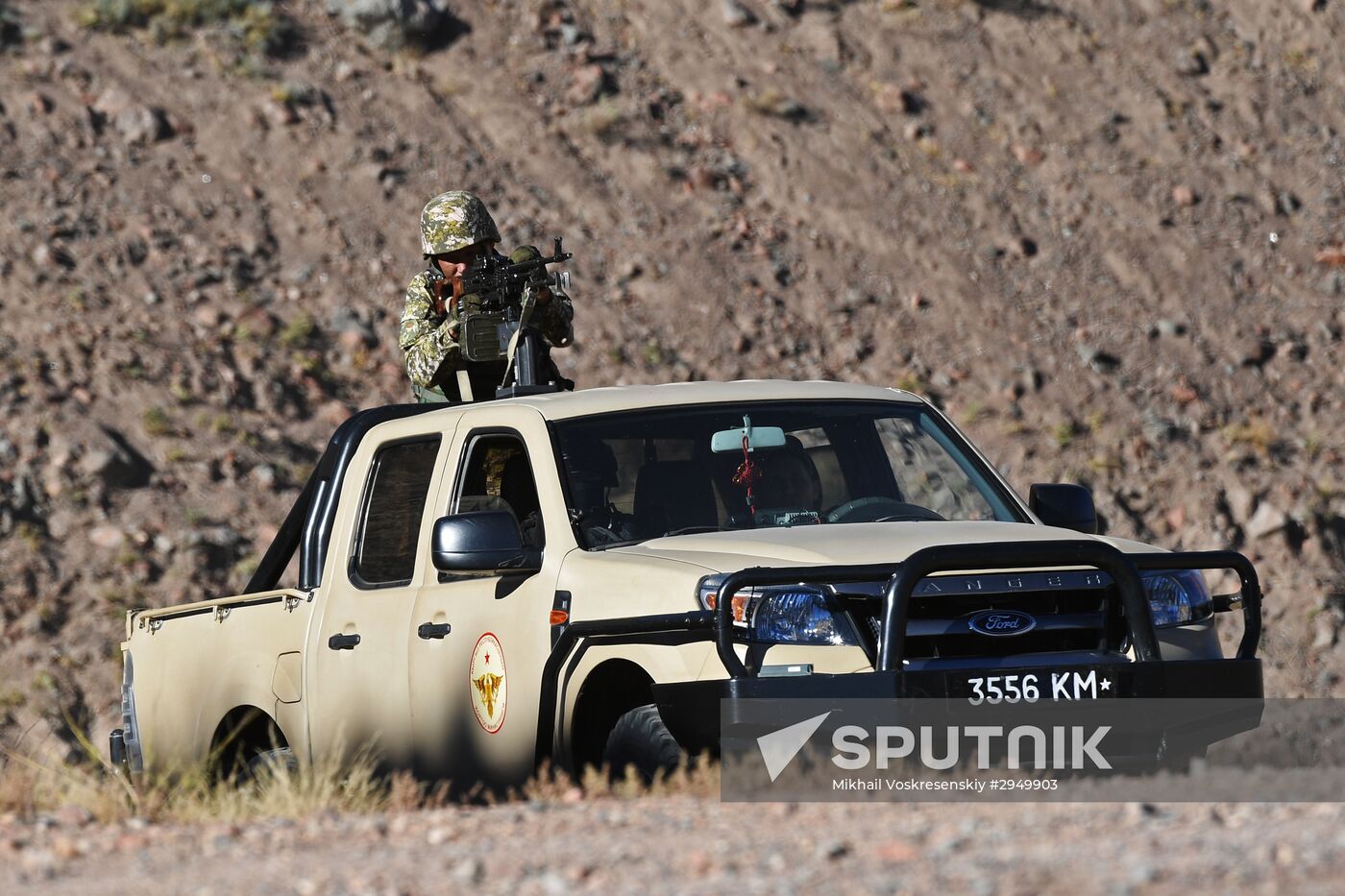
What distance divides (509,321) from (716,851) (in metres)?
4.45

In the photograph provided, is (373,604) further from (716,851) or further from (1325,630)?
(1325,630)

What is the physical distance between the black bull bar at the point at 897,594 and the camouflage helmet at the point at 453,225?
11.8 feet

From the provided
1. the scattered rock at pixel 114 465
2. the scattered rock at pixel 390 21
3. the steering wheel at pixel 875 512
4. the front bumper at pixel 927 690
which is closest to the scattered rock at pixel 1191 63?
the scattered rock at pixel 390 21

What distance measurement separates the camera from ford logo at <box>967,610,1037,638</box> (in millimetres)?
5379

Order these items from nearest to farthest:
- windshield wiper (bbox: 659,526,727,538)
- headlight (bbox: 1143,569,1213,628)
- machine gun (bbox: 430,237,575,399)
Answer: headlight (bbox: 1143,569,1213,628) → windshield wiper (bbox: 659,526,727,538) → machine gun (bbox: 430,237,575,399)

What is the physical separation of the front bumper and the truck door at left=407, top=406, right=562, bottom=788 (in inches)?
29.2

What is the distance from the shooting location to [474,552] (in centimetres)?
577

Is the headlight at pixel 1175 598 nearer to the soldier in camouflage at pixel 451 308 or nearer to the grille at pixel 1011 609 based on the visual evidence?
the grille at pixel 1011 609

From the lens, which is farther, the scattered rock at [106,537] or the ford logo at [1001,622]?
the scattered rock at [106,537]

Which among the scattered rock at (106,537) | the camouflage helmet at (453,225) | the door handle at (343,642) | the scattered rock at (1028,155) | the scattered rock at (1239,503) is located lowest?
the scattered rock at (1239,503)

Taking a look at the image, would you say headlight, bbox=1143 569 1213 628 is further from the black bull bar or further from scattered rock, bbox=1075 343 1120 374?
scattered rock, bbox=1075 343 1120 374

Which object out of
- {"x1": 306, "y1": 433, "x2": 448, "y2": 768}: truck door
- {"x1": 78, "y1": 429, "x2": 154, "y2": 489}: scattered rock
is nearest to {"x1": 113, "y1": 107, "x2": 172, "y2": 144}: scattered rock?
{"x1": 78, "y1": 429, "x2": 154, "y2": 489}: scattered rock

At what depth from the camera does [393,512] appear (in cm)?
696

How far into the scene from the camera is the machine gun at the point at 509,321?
798 centimetres
